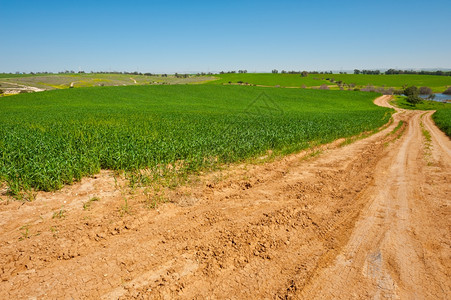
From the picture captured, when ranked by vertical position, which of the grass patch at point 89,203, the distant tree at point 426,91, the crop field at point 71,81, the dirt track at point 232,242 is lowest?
the dirt track at point 232,242

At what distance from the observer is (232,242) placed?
471cm

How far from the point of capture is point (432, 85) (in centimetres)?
10794

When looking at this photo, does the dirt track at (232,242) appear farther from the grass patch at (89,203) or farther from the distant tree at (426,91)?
the distant tree at (426,91)

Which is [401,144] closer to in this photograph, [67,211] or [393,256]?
[393,256]

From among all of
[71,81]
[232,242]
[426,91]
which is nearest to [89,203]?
[232,242]

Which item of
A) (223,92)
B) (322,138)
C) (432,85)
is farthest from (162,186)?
(432,85)

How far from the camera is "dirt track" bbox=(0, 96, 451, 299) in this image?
143 inches

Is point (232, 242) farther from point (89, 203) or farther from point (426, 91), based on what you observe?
point (426, 91)

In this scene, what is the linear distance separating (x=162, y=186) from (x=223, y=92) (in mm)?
59689

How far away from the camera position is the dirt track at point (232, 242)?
3.63 meters

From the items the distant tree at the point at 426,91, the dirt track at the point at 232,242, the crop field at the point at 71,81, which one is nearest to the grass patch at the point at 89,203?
the dirt track at the point at 232,242

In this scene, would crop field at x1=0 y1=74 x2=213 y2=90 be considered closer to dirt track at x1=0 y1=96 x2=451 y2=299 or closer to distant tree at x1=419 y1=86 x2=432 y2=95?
distant tree at x1=419 y1=86 x2=432 y2=95

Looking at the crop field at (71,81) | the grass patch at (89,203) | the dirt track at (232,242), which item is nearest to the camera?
the dirt track at (232,242)

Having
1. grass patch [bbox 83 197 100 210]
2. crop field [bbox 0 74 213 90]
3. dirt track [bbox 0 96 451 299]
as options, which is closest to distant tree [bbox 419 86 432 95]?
crop field [bbox 0 74 213 90]
